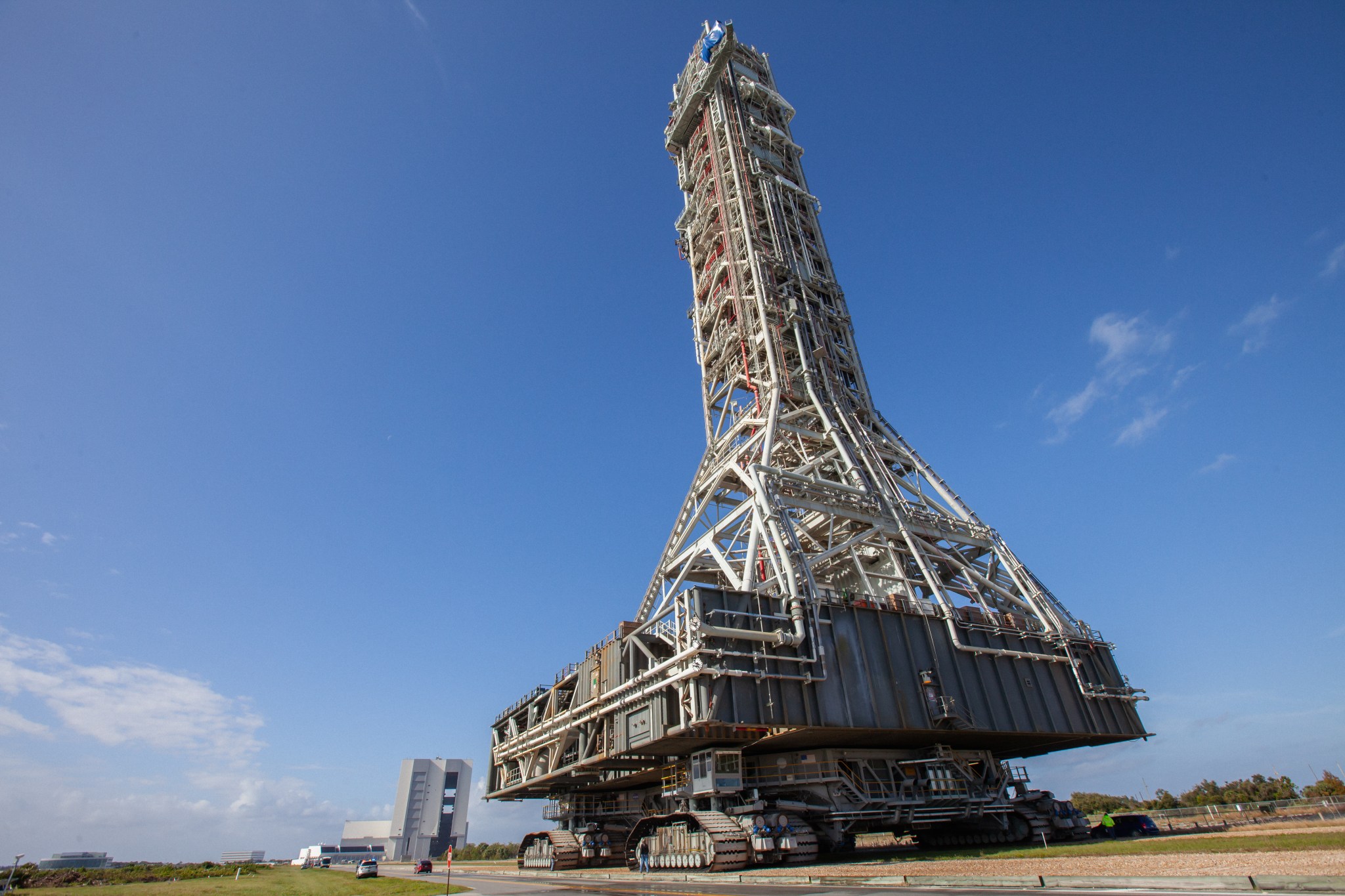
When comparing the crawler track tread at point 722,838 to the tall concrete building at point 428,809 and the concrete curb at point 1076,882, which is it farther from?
the tall concrete building at point 428,809

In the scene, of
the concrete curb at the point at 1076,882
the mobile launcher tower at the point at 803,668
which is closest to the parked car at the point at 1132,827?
the mobile launcher tower at the point at 803,668

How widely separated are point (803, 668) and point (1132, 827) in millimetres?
14533

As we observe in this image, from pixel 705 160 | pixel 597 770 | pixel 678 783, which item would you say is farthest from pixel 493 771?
pixel 705 160

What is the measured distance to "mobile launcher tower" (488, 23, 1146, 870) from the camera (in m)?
20.5

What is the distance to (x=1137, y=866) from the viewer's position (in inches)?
455

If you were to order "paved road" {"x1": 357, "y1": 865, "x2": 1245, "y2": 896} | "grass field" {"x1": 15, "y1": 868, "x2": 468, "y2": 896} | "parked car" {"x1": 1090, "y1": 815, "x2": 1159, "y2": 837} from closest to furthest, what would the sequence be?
"paved road" {"x1": 357, "y1": 865, "x2": 1245, "y2": 896}
"grass field" {"x1": 15, "y1": 868, "x2": 468, "y2": 896}
"parked car" {"x1": 1090, "y1": 815, "x2": 1159, "y2": 837}

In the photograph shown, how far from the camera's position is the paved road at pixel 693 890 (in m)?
11.0

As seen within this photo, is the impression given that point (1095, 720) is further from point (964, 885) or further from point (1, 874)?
point (1, 874)

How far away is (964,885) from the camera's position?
11602 millimetres

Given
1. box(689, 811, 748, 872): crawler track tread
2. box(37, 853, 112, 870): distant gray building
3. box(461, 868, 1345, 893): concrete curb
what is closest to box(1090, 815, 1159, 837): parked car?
box(689, 811, 748, 872): crawler track tread

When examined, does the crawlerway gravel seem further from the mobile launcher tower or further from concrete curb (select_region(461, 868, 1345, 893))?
the mobile launcher tower

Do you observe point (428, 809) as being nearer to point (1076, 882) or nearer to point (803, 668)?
point (803, 668)

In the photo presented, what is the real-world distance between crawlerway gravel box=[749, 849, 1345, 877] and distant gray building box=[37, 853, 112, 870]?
3068 inches

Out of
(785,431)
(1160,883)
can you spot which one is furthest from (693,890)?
(785,431)
